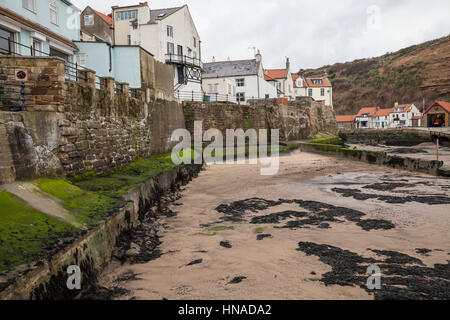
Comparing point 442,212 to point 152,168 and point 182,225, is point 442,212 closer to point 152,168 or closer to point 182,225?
point 182,225

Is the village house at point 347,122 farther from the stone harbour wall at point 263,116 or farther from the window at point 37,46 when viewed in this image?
the window at point 37,46

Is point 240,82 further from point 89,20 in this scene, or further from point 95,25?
point 89,20

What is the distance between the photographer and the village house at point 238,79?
43528 millimetres

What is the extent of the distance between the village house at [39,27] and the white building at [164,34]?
32.7 feet

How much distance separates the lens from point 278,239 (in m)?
8.10

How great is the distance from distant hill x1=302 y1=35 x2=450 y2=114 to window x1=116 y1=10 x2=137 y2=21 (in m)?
64.7

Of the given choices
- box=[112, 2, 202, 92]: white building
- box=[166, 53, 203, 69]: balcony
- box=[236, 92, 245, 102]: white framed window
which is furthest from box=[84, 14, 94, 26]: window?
box=[236, 92, 245, 102]: white framed window

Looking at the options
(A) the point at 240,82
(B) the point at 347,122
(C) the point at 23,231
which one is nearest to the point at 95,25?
(A) the point at 240,82

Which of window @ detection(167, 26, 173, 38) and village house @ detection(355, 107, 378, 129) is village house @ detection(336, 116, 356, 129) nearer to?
village house @ detection(355, 107, 378, 129)

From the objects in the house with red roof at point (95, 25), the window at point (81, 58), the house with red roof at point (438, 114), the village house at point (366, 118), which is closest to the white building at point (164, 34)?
the house with red roof at point (95, 25)

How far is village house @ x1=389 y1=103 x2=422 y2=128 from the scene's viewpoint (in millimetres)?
65688

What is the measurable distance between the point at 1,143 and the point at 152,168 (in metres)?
8.12

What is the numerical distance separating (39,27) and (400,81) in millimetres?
85632
